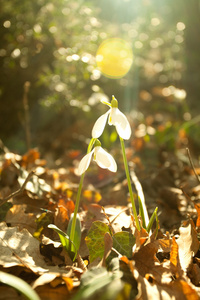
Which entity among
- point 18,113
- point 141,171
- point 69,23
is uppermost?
point 69,23

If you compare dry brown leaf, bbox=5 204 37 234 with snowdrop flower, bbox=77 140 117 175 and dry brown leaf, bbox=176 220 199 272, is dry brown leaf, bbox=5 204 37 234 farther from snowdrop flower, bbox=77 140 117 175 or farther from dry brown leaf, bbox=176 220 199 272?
dry brown leaf, bbox=176 220 199 272

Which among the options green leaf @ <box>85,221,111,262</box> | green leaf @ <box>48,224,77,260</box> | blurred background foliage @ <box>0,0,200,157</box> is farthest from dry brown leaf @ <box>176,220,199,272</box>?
blurred background foliage @ <box>0,0,200,157</box>

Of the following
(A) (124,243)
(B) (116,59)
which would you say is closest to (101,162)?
(A) (124,243)

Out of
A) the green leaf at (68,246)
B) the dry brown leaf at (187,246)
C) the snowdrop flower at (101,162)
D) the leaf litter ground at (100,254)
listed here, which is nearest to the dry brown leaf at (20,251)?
the leaf litter ground at (100,254)

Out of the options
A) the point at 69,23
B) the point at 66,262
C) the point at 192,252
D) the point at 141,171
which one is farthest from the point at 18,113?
the point at 192,252

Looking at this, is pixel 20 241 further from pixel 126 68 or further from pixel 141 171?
pixel 126 68
